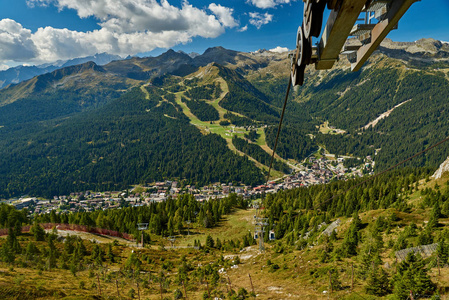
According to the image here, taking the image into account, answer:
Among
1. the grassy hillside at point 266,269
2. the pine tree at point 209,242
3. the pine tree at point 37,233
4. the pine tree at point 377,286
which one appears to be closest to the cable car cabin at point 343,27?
the grassy hillside at point 266,269

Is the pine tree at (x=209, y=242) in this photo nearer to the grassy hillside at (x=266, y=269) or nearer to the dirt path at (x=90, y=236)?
the grassy hillside at (x=266, y=269)

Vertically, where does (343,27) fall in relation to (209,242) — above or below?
above

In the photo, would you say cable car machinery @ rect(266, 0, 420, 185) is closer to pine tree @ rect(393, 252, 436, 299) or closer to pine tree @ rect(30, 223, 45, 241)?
pine tree @ rect(393, 252, 436, 299)

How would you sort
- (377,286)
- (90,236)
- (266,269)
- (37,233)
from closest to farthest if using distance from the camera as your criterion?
(377,286) → (266,269) → (37,233) → (90,236)

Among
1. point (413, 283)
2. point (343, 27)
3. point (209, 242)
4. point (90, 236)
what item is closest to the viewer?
point (343, 27)

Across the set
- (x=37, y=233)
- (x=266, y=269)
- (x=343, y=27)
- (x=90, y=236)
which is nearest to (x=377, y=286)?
(x=266, y=269)

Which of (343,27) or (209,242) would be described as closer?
(343,27)

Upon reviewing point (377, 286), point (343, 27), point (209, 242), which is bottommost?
point (209, 242)

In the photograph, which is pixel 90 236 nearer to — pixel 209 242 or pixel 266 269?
pixel 209 242
